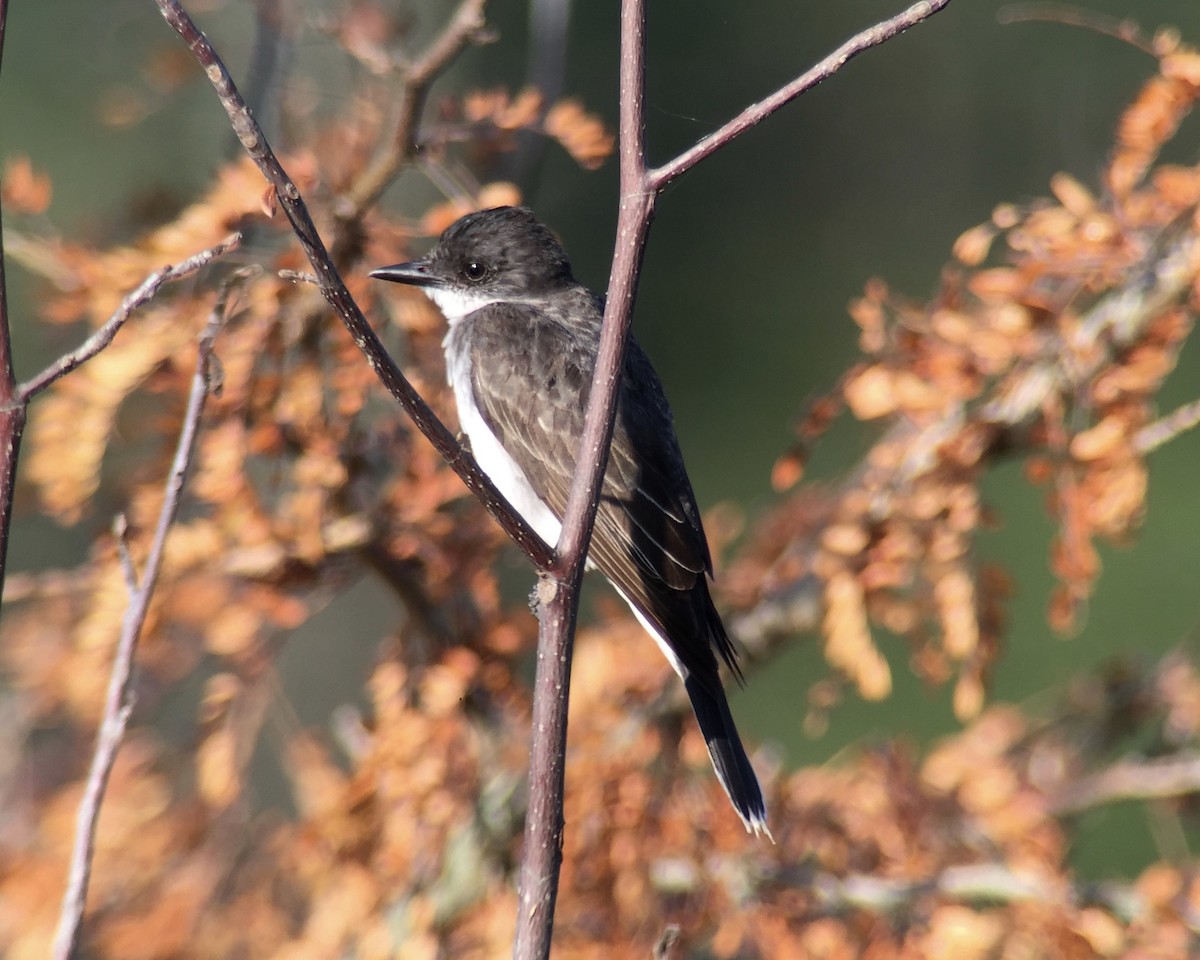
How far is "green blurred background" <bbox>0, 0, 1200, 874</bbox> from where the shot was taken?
31.5 ft

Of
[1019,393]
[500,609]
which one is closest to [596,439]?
[1019,393]

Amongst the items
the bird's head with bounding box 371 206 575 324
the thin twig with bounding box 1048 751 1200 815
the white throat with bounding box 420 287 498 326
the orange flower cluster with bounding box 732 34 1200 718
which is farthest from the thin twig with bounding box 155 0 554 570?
the thin twig with bounding box 1048 751 1200 815

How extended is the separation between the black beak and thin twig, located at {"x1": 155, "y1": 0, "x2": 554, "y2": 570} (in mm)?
1508

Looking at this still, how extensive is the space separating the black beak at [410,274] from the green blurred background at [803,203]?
16.7 feet

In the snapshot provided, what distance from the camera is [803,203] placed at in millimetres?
13797

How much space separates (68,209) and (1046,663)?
28.5 feet

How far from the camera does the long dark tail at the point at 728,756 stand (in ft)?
9.35

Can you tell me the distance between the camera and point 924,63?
1491 cm

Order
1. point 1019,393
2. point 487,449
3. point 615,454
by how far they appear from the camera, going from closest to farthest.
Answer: point 1019,393, point 615,454, point 487,449

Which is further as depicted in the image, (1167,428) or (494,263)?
(494,263)

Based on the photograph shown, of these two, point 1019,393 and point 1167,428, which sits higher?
point 1019,393

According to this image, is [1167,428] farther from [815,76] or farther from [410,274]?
[410,274]

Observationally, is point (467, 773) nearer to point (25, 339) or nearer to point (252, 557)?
point (252, 557)

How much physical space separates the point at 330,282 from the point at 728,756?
165cm
